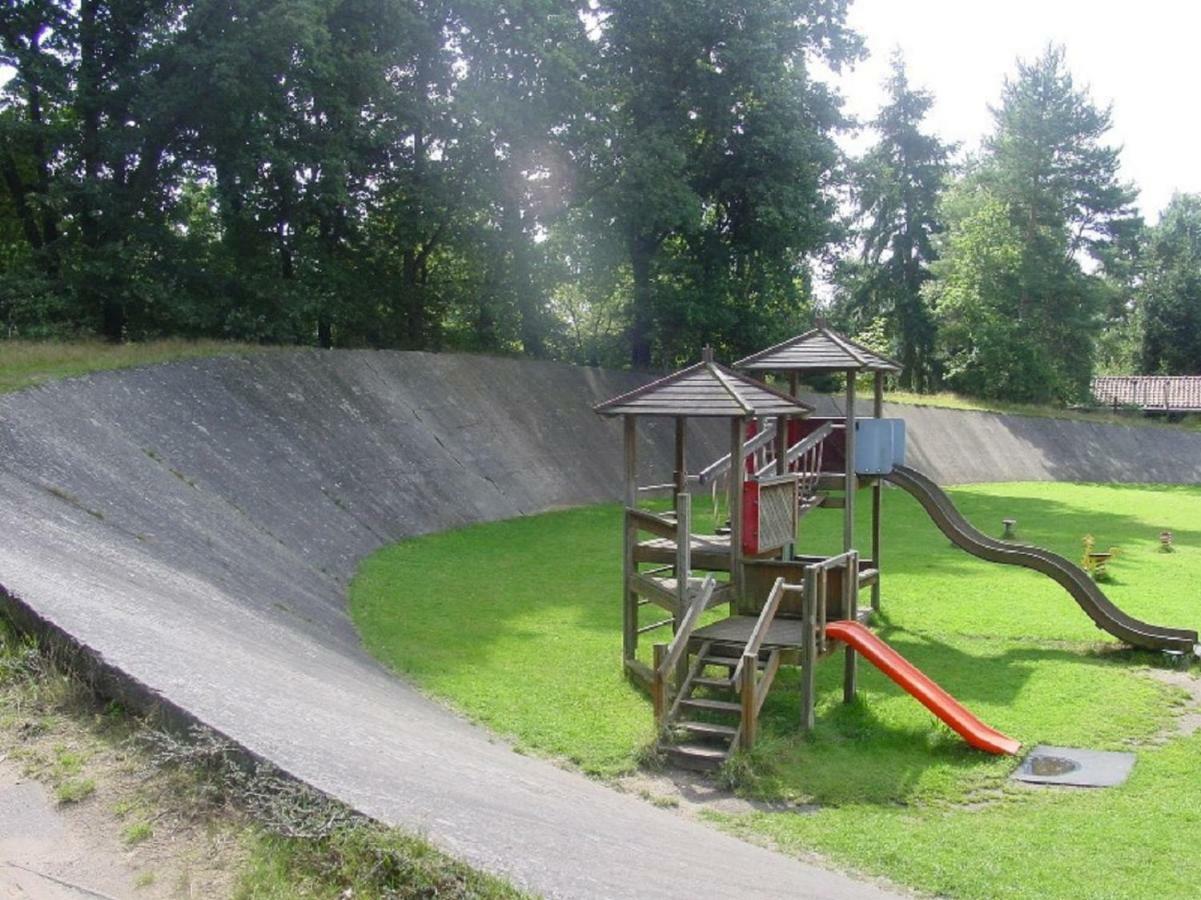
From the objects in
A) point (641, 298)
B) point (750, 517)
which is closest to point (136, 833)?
point (750, 517)

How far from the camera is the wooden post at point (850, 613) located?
1135cm

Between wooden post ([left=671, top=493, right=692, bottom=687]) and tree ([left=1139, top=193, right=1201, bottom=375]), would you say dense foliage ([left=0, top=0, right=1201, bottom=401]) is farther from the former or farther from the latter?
tree ([left=1139, top=193, right=1201, bottom=375])

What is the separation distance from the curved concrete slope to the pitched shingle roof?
32.8 metres

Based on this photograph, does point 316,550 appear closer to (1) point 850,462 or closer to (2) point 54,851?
(1) point 850,462

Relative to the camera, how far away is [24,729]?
217 inches

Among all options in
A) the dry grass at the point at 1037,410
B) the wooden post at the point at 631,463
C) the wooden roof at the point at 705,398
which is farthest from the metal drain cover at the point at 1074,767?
the dry grass at the point at 1037,410

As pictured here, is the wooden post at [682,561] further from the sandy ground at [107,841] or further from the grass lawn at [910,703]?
the sandy ground at [107,841]

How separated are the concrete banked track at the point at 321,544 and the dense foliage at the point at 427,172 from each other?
10.7 ft

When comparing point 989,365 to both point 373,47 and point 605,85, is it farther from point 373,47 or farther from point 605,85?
point 373,47

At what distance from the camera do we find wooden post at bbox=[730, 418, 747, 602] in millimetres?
11602

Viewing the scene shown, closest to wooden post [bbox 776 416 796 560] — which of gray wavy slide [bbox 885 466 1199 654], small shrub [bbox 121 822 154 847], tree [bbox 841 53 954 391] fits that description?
gray wavy slide [bbox 885 466 1199 654]

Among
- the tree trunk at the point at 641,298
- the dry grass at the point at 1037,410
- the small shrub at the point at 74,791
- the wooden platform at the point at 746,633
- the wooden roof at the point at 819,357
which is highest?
the tree trunk at the point at 641,298

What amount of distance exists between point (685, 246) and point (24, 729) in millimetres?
29788

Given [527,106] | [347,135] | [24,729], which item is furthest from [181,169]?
[24,729]
